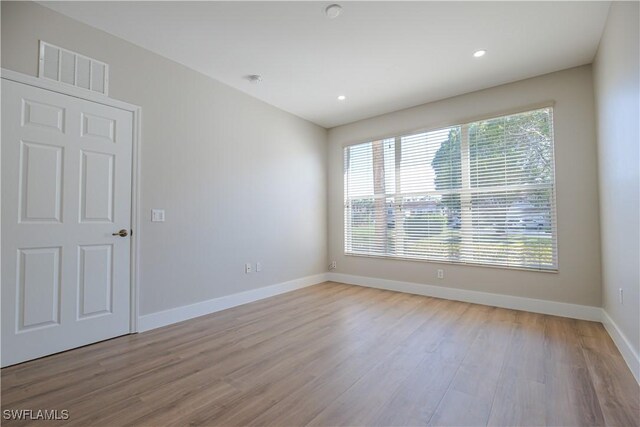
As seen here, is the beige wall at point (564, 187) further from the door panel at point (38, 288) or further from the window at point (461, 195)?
the door panel at point (38, 288)

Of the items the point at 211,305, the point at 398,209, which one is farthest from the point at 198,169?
the point at 398,209

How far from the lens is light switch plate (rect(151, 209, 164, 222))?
3033 mm

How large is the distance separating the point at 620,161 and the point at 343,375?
2685 millimetres

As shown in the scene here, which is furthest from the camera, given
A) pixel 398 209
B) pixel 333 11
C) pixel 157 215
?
pixel 398 209

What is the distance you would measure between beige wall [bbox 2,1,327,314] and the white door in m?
0.23

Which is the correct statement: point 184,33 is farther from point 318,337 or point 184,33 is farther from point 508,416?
point 508,416

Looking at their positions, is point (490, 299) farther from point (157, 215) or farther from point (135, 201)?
point (135, 201)

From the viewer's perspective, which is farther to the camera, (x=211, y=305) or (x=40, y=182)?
(x=211, y=305)

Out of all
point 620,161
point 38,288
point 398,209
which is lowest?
point 38,288

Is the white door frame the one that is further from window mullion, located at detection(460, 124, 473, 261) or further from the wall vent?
window mullion, located at detection(460, 124, 473, 261)

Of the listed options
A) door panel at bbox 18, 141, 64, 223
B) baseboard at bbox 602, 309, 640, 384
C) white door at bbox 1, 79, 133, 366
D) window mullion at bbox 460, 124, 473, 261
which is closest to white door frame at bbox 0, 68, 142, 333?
white door at bbox 1, 79, 133, 366

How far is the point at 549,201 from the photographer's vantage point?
134 inches

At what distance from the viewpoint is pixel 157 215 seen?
10.1 ft

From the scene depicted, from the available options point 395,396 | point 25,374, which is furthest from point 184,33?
point 395,396
